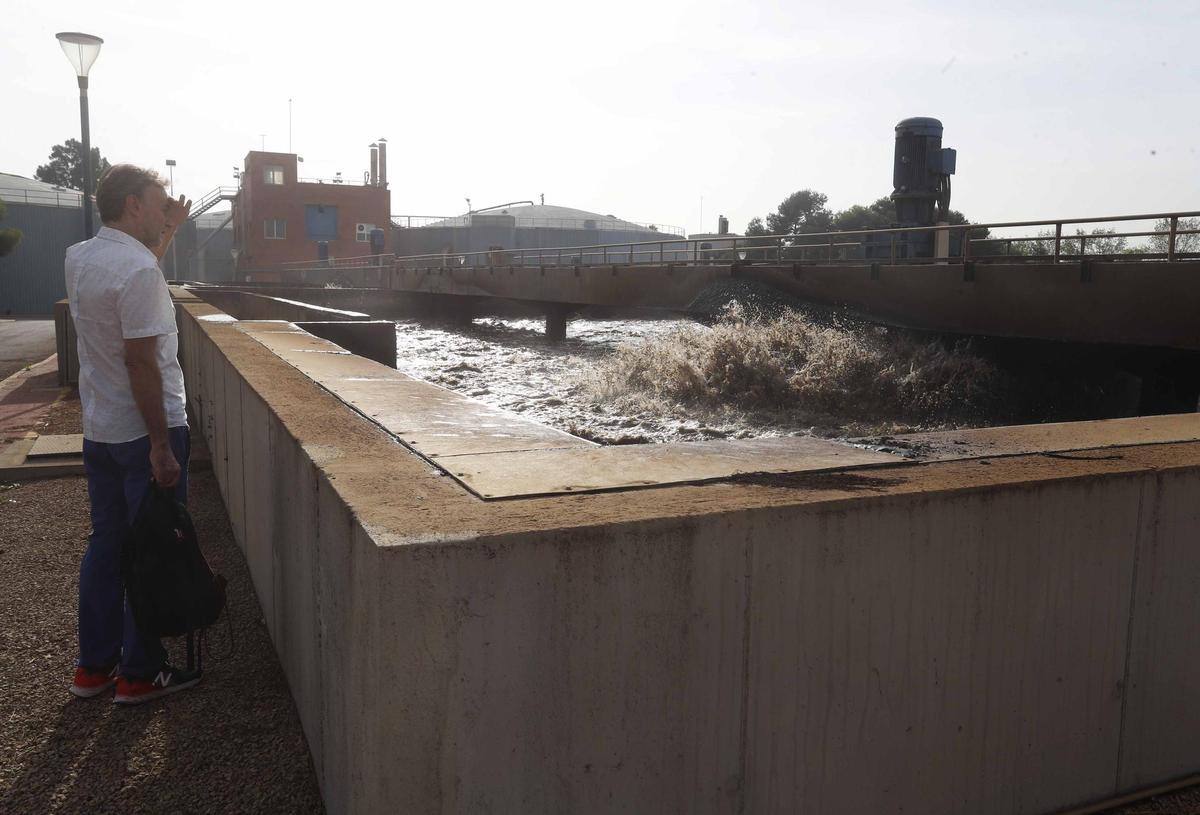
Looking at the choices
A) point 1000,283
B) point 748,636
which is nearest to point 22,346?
point 1000,283

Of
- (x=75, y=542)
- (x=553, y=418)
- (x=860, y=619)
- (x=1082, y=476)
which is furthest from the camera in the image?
(x=553, y=418)

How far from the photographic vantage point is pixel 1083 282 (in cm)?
1498

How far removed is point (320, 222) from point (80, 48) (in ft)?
194

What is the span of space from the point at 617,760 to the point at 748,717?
42cm

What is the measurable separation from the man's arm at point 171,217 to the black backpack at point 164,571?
38.0 inches

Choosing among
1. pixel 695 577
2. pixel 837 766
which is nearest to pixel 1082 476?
pixel 837 766

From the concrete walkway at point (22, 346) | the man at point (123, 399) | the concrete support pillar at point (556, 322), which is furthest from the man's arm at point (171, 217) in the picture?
the concrete support pillar at point (556, 322)

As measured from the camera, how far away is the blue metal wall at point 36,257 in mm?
52500

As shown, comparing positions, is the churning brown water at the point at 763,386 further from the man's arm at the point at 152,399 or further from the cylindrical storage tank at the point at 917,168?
the man's arm at the point at 152,399

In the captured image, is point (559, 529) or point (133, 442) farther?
point (133, 442)

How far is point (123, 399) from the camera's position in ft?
12.4

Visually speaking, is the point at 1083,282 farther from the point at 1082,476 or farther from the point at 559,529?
the point at 559,529

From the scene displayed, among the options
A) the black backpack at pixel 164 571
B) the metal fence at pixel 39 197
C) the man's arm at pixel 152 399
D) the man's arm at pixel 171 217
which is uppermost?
the metal fence at pixel 39 197

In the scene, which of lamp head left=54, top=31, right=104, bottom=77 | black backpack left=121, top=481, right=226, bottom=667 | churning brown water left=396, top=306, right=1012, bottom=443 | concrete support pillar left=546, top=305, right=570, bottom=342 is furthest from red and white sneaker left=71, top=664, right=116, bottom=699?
concrete support pillar left=546, top=305, right=570, bottom=342
